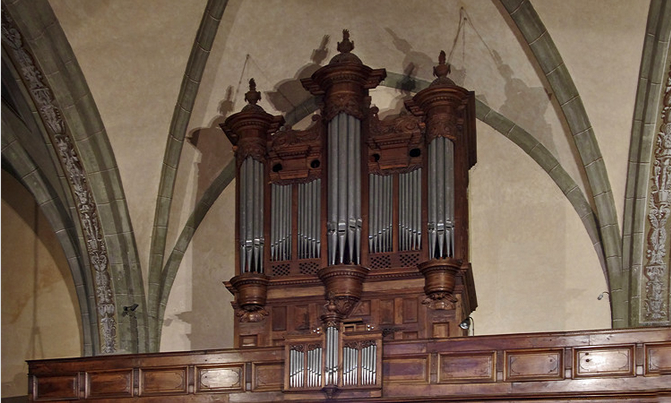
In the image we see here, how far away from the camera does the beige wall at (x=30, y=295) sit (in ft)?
40.2

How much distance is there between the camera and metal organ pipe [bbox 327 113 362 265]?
8.78 meters

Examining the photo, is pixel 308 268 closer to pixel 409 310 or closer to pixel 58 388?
pixel 409 310

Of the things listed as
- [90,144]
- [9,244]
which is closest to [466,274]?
[90,144]

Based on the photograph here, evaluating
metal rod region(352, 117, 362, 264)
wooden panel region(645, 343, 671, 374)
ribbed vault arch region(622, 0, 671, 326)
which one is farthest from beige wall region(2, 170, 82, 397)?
wooden panel region(645, 343, 671, 374)

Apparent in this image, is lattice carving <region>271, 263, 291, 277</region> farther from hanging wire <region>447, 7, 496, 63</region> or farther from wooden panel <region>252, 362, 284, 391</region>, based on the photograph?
hanging wire <region>447, 7, 496, 63</region>

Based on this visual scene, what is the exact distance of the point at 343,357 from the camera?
803 cm

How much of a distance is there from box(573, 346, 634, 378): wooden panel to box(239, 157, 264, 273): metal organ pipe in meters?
3.18

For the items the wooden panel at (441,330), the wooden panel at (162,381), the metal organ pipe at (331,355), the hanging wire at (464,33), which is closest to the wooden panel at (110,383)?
the wooden panel at (162,381)

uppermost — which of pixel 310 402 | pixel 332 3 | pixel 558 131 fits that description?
pixel 332 3

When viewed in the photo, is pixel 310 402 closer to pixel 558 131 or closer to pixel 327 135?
pixel 327 135

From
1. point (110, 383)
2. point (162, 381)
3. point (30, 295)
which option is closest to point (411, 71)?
point (162, 381)

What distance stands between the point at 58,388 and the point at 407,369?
329 cm

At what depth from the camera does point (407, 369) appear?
796 centimetres

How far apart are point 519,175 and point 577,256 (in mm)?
1206
